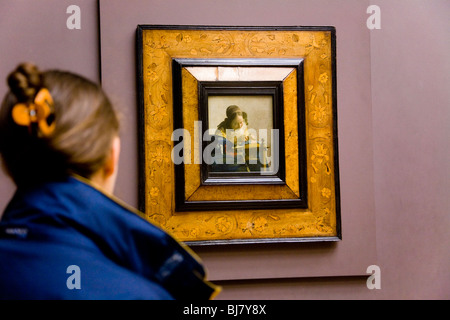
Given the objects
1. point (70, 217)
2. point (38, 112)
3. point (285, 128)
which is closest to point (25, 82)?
point (38, 112)

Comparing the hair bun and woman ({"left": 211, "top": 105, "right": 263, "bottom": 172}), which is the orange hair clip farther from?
woman ({"left": 211, "top": 105, "right": 263, "bottom": 172})

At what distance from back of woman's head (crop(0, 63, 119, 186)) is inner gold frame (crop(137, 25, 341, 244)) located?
1190mm

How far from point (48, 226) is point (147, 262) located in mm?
201

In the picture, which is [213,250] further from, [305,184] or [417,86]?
[417,86]

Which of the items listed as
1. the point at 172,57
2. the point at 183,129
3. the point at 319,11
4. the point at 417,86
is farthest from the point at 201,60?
the point at 417,86

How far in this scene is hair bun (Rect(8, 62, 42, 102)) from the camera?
2.62 feet

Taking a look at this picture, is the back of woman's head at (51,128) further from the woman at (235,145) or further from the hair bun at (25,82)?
the woman at (235,145)

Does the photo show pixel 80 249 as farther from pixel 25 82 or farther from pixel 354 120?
pixel 354 120

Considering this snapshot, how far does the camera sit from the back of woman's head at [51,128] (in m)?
0.78

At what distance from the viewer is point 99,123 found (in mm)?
816

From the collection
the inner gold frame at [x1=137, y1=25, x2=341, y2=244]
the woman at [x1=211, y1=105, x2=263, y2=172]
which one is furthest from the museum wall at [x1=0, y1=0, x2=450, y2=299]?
the woman at [x1=211, y1=105, x2=263, y2=172]

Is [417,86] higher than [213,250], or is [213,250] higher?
[417,86]

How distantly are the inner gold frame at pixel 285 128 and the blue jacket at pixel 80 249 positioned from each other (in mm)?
1219

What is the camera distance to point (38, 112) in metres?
0.77
